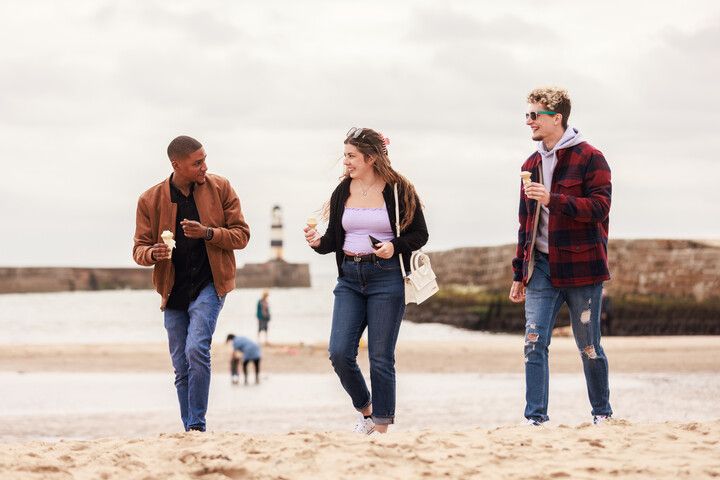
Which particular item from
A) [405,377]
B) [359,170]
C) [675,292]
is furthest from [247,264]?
[359,170]

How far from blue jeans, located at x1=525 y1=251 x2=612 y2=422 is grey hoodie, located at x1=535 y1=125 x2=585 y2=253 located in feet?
0.26

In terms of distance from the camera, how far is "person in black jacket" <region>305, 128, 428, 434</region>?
6.16 metres

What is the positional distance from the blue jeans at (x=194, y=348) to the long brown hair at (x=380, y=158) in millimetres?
1150

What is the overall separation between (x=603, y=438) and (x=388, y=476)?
135cm

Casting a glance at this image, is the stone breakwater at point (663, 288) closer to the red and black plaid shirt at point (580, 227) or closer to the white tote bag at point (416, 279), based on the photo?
the red and black plaid shirt at point (580, 227)

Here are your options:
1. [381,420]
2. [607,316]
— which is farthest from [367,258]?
[607,316]

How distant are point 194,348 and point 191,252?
0.55 m

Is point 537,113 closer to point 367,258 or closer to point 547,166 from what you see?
point 547,166

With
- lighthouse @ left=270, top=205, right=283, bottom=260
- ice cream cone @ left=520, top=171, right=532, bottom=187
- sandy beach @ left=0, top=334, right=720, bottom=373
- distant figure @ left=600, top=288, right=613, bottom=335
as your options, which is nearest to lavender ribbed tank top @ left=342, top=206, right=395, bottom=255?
ice cream cone @ left=520, top=171, right=532, bottom=187

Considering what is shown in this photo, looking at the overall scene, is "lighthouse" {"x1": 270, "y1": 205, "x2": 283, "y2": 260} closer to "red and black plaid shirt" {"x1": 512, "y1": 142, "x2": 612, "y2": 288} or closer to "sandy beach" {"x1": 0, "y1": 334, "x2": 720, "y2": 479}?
"sandy beach" {"x1": 0, "y1": 334, "x2": 720, "y2": 479}

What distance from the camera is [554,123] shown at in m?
6.23

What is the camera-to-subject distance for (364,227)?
6.20 m

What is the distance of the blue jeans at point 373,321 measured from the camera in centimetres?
616

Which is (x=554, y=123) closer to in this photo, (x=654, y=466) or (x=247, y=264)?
(x=654, y=466)
